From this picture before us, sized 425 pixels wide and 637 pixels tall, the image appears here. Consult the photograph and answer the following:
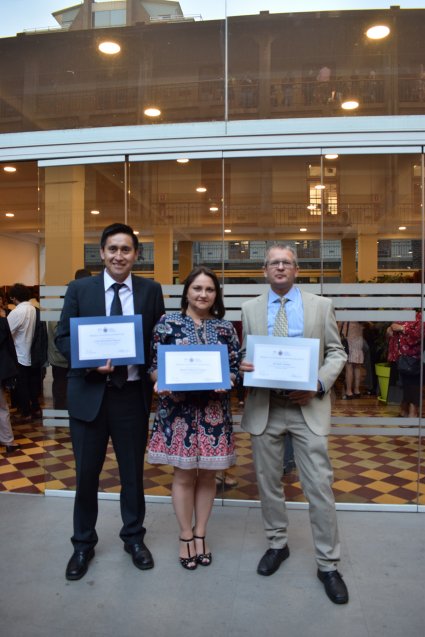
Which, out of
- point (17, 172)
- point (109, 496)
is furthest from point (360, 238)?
point (17, 172)

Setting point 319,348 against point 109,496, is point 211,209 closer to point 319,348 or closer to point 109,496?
point 319,348

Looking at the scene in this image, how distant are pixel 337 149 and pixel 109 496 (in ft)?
10.9

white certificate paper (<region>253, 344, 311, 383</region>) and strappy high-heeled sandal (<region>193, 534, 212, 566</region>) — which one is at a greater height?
white certificate paper (<region>253, 344, 311, 383</region>)

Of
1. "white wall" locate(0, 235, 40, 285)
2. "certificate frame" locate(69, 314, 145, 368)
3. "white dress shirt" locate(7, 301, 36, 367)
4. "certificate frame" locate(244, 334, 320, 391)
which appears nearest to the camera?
"certificate frame" locate(244, 334, 320, 391)

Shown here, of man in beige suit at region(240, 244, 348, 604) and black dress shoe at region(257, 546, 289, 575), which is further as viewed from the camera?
black dress shoe at region(257, 546, 289, 575)

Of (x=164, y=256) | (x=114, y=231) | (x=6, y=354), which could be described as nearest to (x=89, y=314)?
(x=114, y=231)

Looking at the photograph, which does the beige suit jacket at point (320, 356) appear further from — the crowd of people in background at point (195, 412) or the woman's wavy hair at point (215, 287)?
the woman's wavy hair at point (215, 287)

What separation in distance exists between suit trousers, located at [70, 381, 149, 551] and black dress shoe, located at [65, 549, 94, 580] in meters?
0.03

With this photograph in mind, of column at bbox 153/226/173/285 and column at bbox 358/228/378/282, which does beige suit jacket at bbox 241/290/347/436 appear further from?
column at bbox 153/226/173/285

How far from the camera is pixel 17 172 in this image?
7766 mm

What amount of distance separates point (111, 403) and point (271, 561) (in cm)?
133

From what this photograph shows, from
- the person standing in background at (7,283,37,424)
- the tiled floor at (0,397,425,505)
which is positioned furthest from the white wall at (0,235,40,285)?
the tiled floor at (0,397,425,505)

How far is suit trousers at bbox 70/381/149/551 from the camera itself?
2998mm

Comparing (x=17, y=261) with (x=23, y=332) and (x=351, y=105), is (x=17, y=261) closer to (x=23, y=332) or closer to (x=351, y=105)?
(x=23, y=332)
